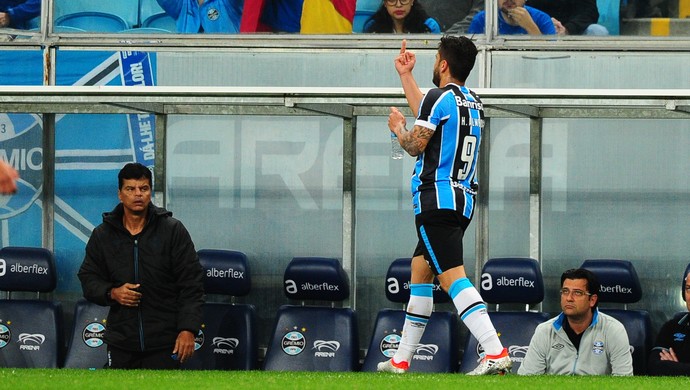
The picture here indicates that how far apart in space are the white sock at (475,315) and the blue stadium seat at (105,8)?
16.3 ft

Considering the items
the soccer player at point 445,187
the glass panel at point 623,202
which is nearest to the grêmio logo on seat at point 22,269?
the glass panel at point 623,202

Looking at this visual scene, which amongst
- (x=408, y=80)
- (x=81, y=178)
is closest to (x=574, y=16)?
(x=408, y=80)

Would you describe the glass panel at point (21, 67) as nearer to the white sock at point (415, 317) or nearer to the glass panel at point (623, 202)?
the glass panel at point (623, 202)

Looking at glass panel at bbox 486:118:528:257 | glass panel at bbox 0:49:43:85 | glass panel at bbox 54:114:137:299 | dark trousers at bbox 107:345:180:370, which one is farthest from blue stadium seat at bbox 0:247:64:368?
glass panel at bbox 486:118:528:257

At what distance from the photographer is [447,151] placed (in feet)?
25.7

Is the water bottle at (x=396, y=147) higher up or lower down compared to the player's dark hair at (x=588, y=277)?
higher up

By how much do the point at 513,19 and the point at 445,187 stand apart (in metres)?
3.74

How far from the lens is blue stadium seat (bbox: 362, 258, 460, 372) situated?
→ 35.4 feet

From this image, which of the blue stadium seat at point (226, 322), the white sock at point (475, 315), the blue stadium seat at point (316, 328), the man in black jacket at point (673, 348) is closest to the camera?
the white sock at point (475, 315)

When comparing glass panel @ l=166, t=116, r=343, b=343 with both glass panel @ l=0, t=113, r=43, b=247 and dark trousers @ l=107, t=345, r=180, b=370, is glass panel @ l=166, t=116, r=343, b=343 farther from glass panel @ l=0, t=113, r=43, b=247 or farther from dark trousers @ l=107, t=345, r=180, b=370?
Result: dark trousers @ l=107, t=345, r=180, b=370

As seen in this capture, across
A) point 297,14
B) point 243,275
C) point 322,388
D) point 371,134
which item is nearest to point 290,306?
point 243,275

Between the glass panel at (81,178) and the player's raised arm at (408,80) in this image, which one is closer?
the player's raised arm at (408,80)

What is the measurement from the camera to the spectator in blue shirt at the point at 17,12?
1174cm

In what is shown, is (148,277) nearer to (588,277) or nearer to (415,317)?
(415,317)
